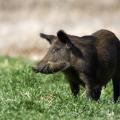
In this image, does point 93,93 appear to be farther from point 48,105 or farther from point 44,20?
point 44,20

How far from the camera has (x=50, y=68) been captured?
1145cm

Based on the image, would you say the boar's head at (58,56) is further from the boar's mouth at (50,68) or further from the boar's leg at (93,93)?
the boar's leg at (93,93)

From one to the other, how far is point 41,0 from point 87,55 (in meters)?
21.6

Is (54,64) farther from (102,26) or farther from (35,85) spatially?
(102,26)

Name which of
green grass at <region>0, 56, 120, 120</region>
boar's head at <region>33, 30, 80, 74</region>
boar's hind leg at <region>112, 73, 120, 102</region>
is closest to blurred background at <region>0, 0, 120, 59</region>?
boar's hind leg at <region>112, 73, 120, 102</region>

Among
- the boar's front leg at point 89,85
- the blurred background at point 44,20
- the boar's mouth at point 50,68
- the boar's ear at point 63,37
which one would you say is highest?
the boar's ear at point 63,37

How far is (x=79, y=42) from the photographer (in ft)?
38.5

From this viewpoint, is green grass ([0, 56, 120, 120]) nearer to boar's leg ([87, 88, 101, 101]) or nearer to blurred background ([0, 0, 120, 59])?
boar's leg ([87, 88, 101, 101])

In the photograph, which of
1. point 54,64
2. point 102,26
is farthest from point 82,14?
point 54,64

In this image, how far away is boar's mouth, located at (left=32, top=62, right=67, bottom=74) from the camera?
11.4 m

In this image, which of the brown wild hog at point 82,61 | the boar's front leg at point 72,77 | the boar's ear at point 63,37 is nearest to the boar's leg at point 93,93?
the brown wild hog at point 82,61

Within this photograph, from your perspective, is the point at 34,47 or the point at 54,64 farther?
the point at 34,47

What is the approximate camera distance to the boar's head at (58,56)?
11.4 metres

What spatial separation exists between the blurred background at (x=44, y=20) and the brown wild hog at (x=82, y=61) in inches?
674
